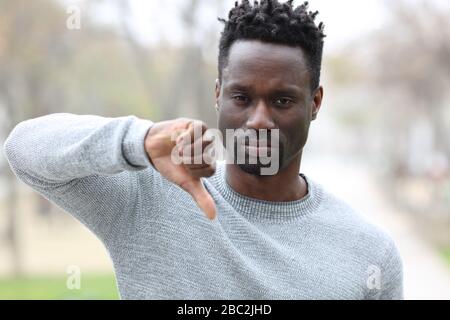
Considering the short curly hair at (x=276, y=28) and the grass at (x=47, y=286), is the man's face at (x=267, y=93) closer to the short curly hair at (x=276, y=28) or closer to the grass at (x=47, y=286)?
the short curly hair at (x=276, y=28)

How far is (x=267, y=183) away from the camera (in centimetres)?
225

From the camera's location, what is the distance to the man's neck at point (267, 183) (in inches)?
87.5

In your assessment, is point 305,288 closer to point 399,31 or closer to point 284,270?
point 284,270

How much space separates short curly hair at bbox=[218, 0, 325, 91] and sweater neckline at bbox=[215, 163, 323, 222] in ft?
1.14

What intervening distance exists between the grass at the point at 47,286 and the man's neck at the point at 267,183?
7235 millimetres

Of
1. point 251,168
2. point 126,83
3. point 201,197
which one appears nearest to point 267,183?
point 251,168

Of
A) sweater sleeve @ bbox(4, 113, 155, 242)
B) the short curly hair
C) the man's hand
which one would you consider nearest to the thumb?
the man's hand

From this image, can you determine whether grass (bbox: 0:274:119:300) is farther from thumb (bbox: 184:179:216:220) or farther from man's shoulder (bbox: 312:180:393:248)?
thumb (bbox: 184:179:216:220)

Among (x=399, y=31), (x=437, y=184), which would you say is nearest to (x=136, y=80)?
(x=399, y=31)

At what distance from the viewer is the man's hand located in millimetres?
1580

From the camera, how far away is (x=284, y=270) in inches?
83.1

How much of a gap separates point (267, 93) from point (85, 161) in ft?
1.87

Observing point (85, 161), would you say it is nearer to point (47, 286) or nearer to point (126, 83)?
point (47, 286)
